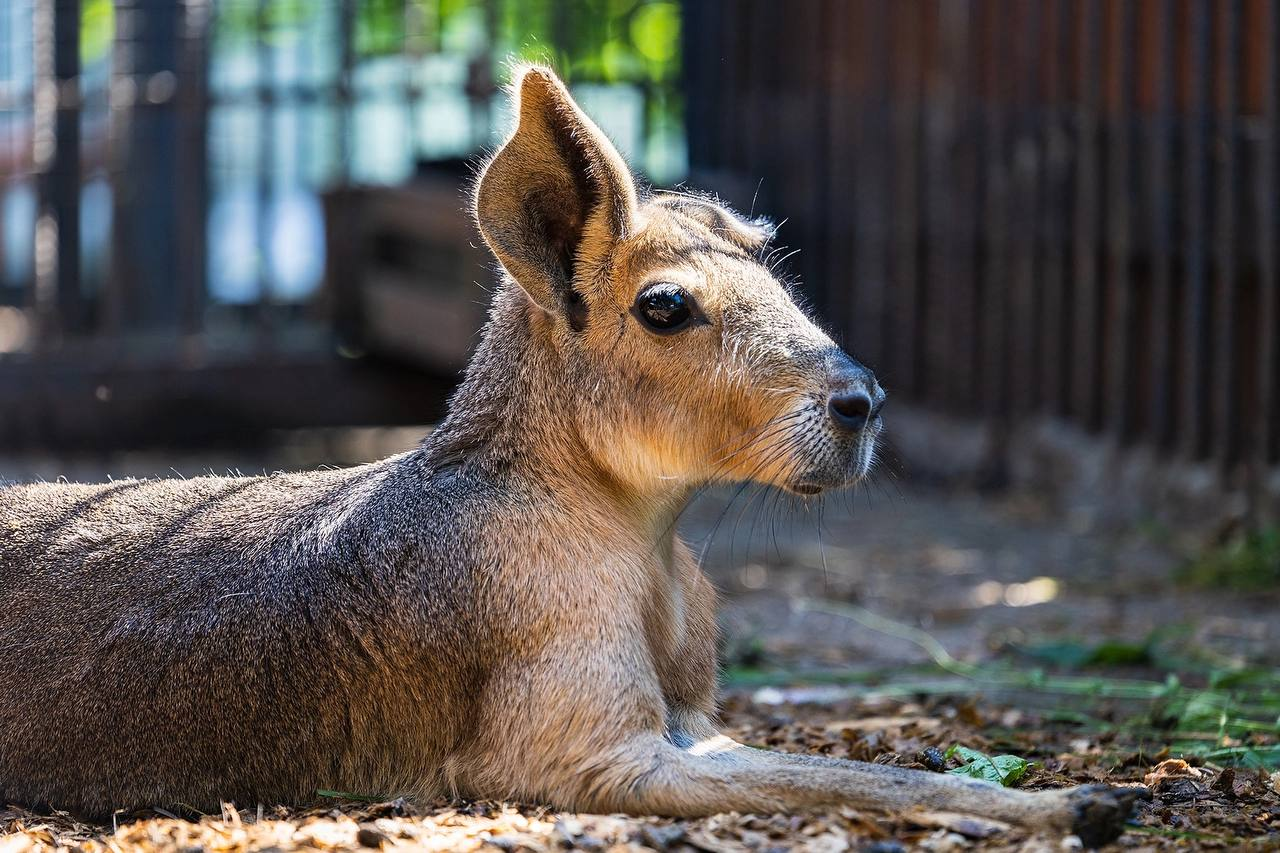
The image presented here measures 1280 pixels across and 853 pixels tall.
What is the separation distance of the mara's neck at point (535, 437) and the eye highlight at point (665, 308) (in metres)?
0.22

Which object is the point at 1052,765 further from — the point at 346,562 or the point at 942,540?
the point at 942,540

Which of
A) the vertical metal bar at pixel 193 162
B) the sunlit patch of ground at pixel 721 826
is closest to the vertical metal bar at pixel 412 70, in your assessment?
the vertical metal bar at pixel 193 162

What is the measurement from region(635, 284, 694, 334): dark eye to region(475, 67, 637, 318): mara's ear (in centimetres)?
16

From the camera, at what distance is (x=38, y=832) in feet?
11.9

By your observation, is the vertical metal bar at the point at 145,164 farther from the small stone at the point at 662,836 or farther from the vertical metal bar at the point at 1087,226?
the small stone at the point at 662,836

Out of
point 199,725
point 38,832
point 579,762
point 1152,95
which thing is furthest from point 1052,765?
point 1152,95

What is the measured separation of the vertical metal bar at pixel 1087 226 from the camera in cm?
881

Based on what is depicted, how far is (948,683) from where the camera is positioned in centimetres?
543

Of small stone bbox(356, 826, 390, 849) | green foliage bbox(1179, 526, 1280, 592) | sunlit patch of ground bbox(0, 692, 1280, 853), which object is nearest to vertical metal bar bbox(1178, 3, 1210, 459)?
green foliage bbox(1179, 526, 1280, 592)

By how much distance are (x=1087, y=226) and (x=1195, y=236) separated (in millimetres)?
954

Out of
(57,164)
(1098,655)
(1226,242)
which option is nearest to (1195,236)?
Result: (1226,242)

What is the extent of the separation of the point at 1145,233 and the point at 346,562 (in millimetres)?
5733

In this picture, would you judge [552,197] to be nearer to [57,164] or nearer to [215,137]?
[57,164]

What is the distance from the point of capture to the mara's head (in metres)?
3.77
